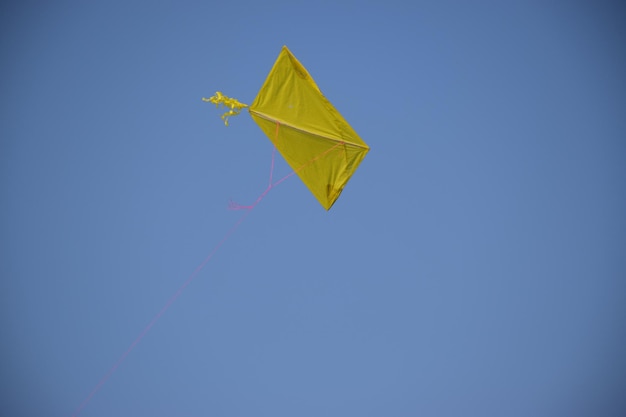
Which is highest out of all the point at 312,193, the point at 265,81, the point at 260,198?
the point at 265,81

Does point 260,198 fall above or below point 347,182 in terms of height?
below

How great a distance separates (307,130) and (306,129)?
0.02 m

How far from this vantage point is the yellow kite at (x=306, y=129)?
7152 mm

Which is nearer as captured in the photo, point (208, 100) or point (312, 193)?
point (208, 100)

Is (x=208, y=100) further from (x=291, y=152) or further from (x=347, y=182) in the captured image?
(x=347, y=182)

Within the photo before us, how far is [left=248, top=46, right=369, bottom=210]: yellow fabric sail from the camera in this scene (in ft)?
23.5

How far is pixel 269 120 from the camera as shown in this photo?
724cm

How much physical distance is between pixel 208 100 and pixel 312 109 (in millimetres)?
1343

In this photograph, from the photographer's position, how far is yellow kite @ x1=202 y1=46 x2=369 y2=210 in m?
7.15

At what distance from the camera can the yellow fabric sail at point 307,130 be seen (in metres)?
7.17

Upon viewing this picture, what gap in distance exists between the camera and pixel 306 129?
7.40 m

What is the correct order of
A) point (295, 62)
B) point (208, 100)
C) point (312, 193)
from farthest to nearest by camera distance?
point (312, 193) < point (295, 62) < point (208, 100)

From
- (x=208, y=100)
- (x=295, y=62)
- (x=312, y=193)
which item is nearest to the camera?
(x=208, y=100)

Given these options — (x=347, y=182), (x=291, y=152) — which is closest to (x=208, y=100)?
(x=291, y=152)
